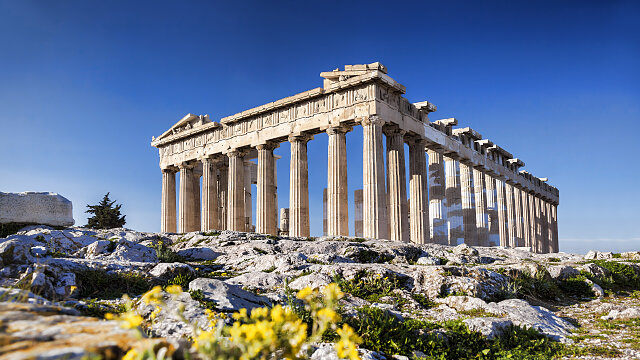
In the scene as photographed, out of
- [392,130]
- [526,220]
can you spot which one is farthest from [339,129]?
[526,220]

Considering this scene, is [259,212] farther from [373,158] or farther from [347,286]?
[347,286]

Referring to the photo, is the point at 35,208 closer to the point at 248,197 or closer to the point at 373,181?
the point at 373,181

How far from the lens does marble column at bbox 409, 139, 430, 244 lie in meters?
29.4

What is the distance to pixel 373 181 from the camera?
2592 cm

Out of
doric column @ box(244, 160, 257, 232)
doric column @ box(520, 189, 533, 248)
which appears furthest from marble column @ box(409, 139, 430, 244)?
doric column @ box(520, 189, 533, 248)

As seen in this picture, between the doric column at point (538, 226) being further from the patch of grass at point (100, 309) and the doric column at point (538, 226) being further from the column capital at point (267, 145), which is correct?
the patch of grass at point (100, 309)

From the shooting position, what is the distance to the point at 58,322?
2.87m

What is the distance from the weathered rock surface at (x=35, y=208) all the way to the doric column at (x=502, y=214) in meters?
35.4

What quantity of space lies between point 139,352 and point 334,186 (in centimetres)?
2511

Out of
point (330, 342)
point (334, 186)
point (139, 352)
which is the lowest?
point (330, 342)

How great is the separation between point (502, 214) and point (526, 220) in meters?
7.05

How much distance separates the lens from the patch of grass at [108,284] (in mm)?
8219

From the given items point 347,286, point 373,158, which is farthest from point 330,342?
point 373,158

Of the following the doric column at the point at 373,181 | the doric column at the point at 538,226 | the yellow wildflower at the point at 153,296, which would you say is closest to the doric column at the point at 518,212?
the doric column at the point at 538,226
